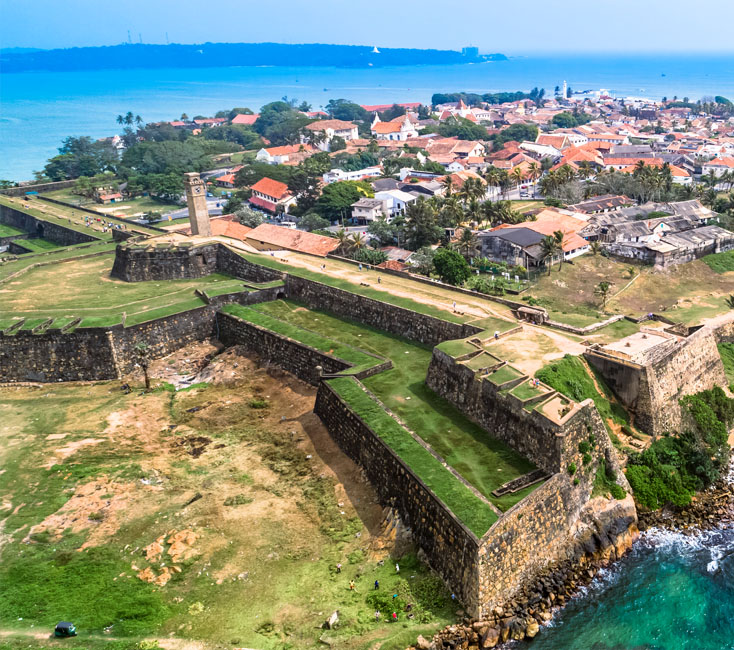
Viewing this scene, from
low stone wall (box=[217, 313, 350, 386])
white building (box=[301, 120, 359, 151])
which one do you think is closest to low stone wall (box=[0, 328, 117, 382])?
low stone wall (box=[217, 313, 350, 386])

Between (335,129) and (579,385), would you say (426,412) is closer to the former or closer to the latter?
(579,385)

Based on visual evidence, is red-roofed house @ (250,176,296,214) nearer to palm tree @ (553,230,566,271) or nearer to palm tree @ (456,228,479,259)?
palm tree @ (456,228,479,259)

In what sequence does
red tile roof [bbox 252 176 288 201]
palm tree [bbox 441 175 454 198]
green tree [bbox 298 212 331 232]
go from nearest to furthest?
green tree [bbox 298 212 331 232] → palm tree [bbox 441 175 454 198] → red tile roof [bbox 252 176 288 201]

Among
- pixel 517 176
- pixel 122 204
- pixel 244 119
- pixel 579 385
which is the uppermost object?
pixel 244 119

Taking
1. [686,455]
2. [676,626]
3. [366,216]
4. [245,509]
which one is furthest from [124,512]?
[366,216]

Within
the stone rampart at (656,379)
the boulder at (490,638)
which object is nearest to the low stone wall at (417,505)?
the boulder at (490,638)

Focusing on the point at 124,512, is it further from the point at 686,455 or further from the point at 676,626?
the point at 686,455

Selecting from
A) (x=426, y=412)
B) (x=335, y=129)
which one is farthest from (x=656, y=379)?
(x=335, y=129)
